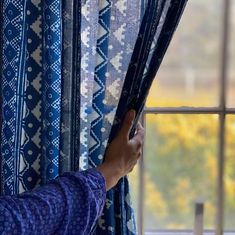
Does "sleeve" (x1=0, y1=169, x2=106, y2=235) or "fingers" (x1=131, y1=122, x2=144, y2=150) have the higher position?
"fingers" (x1=131, y1=122, x2=144, y2=150)

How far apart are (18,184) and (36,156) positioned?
0.08 metres

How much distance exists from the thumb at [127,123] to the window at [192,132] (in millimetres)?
260

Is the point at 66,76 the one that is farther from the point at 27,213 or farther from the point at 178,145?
the point at 178,145

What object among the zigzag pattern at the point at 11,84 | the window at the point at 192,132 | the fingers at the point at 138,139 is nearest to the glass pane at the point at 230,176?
the window at the point at 192,132

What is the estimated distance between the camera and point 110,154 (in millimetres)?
1250

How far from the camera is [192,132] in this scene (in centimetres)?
156

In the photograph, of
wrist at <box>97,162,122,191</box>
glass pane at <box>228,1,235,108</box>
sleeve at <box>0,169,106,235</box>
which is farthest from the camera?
glass pane at <box>228,1,235,108</box>

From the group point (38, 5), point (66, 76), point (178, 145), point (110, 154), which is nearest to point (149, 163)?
point (178, 145)

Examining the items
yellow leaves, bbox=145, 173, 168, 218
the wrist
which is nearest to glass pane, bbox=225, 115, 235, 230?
yellow leaves, bbox=145, 173, 168, 218

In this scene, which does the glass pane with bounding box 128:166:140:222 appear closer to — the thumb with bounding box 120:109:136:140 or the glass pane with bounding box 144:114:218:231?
the glass pane with bounding box 144:114:218:231

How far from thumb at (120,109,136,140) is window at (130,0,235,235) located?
260 millimetres

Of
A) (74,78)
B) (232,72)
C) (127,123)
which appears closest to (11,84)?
(74,78)

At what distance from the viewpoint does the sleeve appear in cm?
102

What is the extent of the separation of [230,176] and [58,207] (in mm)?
655
